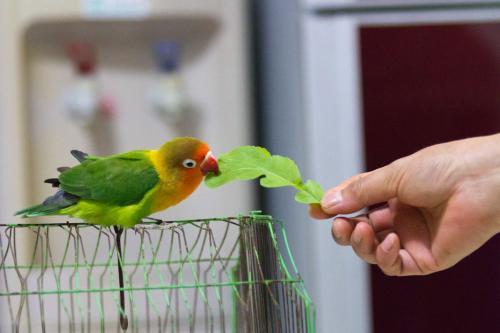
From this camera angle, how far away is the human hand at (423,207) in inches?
28.4

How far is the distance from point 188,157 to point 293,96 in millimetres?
609

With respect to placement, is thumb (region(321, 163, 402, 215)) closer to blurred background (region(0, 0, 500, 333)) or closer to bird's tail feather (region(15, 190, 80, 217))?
bird's tail feather (region(15, 190, 80, 217))

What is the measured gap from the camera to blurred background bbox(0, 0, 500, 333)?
3.76ft

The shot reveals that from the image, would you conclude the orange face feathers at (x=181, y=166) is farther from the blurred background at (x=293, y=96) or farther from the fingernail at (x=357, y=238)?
the blurred background at (x=293, y=96)

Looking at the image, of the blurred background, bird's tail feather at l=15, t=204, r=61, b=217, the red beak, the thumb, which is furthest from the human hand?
the blurred background

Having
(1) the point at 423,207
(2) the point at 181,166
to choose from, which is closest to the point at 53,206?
(2) the point at 181,166

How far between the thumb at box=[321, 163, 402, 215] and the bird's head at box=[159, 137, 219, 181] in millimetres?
143

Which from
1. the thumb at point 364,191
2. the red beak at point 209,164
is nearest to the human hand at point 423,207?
the thumb at point 364,191

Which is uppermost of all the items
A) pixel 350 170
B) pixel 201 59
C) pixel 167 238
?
pixel 201 59

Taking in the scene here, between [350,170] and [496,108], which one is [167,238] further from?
[496,108]

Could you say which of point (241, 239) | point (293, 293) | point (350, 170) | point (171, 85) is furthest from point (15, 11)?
point (293, 293)

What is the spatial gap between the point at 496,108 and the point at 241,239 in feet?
2.14

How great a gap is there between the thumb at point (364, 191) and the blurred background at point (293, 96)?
0.41 m

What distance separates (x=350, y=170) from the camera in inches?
45.0
